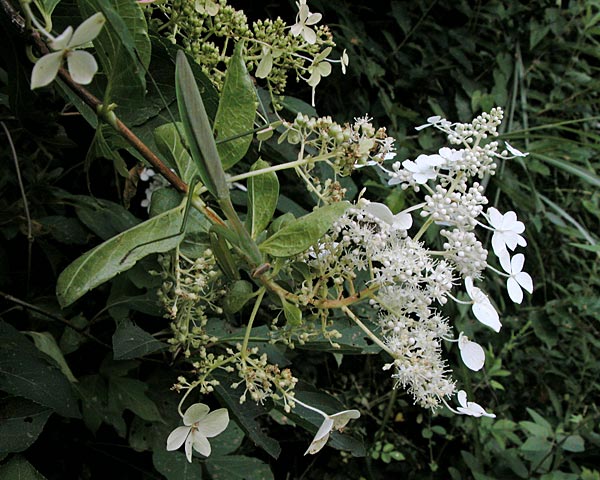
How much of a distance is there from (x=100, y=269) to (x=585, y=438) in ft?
4.33

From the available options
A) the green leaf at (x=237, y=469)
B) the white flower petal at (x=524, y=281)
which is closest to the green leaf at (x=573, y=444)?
the green leaf at (x=237, y=469)

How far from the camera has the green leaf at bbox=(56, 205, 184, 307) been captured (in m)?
0.39

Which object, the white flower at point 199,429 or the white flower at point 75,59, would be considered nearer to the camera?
the white flower at point 75,59

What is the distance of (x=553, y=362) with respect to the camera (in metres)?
1.61

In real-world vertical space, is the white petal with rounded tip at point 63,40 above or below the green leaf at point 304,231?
above

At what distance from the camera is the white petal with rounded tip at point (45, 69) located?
0.31 metres

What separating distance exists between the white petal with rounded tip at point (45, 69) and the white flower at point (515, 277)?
14.2 inches

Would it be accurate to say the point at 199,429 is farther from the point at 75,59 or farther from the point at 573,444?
the point at 573,444

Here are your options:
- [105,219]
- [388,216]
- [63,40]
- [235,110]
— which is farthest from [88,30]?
[105,219]

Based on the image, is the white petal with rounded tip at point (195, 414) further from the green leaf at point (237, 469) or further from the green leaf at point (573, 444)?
the green leaf at point (573, 444)

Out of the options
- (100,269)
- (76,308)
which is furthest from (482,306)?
(76,308)

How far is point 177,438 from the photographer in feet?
1.53

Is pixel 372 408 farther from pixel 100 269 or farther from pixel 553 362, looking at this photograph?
pixel 100 269

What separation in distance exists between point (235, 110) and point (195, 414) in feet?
0.75
